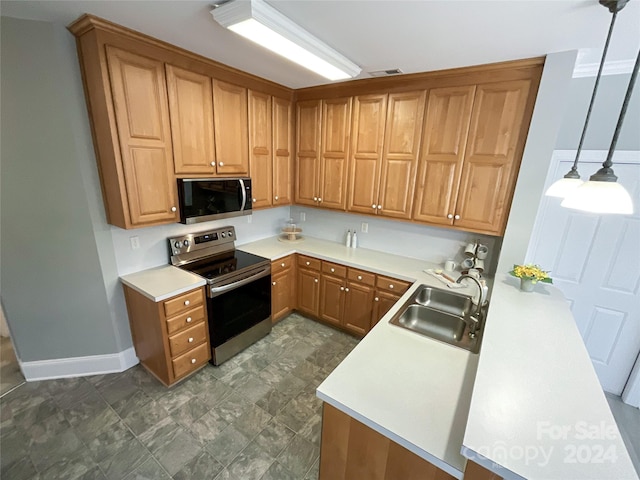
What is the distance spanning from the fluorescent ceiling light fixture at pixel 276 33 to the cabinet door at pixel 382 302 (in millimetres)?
1951

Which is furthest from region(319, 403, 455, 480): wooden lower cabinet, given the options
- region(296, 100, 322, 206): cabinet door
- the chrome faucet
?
region(296, 100, 322, 206): cabinet door

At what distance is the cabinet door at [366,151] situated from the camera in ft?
8.59

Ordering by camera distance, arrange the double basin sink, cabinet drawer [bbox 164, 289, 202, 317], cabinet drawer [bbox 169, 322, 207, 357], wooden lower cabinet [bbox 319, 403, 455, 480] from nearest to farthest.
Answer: wooden lower cabinet [bbox 319, 403, 455, 480] < the double basin sink < cabinet drawer [bbox 164, 289, 202, 317] < cabinet drawer [bbox 169, 322, 207, 357]

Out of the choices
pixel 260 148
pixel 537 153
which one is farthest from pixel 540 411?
pixel 260 148

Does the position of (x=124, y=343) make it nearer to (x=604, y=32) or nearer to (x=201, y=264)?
(x=201, y=264)

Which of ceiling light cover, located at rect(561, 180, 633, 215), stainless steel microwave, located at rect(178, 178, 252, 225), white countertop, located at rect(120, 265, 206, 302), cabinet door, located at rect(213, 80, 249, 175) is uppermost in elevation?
cabinet door, located at rect(213, 80, 249, 175)

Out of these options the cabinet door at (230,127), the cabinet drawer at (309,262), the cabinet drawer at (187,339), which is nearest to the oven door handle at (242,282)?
the cabinet drawer at (187,339)

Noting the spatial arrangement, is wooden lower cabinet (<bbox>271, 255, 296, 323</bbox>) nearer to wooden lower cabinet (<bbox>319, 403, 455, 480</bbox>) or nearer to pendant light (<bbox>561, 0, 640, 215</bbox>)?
wooden lower cabinet (<bbox>319, 403, 455, 480</bbox>)

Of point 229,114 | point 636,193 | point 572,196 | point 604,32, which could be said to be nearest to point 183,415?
point 229,114

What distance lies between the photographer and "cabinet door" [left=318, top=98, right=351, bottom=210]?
2814 millimetres

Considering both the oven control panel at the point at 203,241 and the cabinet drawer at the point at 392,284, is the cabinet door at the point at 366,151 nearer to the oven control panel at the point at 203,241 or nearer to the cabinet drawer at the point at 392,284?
the cabinet drawer at the point at 392,284

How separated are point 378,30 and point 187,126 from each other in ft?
5.10

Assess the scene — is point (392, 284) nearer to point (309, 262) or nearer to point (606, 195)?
point (309, 262)

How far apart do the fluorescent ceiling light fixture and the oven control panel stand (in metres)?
1.75
